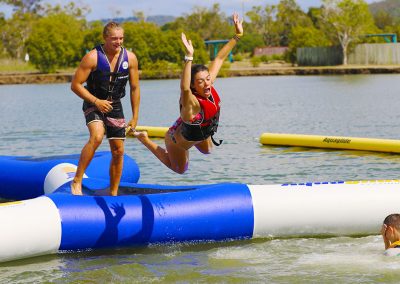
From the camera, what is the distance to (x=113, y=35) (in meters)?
6.99

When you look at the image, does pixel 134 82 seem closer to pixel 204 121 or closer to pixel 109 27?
pixel 109 27

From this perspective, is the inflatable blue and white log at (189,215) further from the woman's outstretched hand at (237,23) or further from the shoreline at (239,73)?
the shoreline at (239,73)

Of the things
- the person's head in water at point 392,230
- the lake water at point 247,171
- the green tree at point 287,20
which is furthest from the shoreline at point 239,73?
the person's head in water at point 392,230

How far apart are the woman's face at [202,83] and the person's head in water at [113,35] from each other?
90 cm

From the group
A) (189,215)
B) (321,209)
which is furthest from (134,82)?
(321,209)

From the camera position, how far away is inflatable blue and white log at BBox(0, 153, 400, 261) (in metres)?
6.64

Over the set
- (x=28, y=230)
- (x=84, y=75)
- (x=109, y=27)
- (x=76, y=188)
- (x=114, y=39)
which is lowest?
(x=28, y=230)

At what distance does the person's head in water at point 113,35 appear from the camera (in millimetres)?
6992

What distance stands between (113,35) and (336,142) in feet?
24.9

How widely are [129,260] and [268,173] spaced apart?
5.21 metres

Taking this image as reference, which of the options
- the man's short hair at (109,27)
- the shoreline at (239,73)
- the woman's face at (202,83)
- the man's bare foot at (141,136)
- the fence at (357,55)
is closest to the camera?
the woman's face at (202,83)

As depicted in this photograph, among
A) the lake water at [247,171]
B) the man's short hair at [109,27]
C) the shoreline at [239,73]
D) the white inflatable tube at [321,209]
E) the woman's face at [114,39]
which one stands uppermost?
the man's short hair at [109,27]

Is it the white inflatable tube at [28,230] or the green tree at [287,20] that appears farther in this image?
the green tree at [287,20]

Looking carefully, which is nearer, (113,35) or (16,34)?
(113,35)
